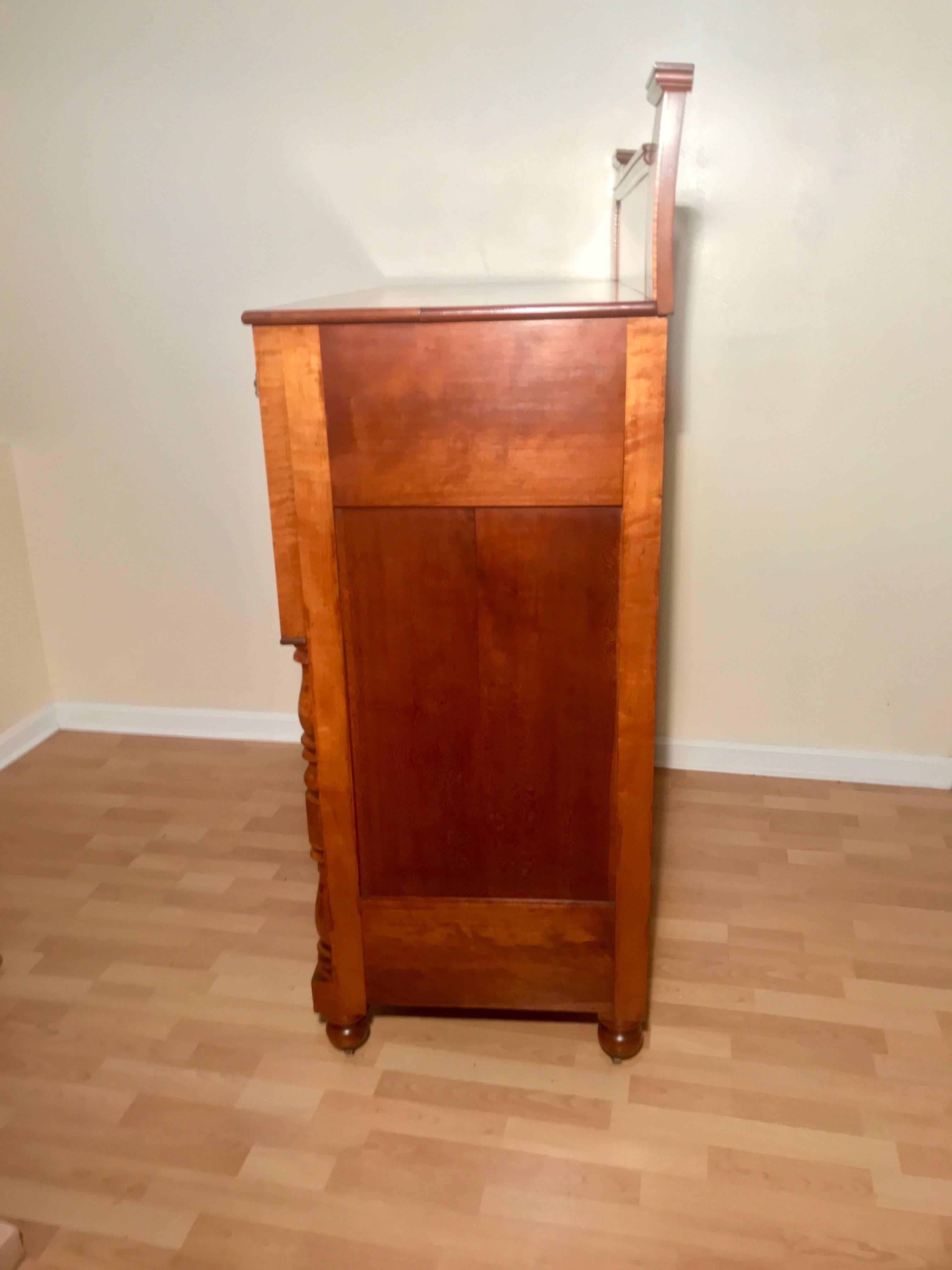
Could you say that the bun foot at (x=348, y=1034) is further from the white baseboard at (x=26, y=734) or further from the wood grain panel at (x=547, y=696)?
the white baseboard at (x=26, y=734)

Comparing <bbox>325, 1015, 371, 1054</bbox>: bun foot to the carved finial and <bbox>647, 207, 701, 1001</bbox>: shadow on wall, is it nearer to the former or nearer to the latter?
<bbox>647, 207, 701, 1001</bbox>: shadow on wall

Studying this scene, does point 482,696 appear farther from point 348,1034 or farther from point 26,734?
point 26,734

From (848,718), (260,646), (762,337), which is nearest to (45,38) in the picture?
(260,646)

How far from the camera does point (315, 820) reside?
155cm

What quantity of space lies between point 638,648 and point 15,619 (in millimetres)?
2026

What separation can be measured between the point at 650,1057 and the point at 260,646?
154 centimetres

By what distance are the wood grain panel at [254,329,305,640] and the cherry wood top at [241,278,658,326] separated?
0.14 feet

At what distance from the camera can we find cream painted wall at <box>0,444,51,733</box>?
2.68 metres

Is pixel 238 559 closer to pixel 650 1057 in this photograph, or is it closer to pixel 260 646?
pixel 260 646

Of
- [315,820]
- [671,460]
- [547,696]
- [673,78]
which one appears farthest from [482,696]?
[671,460]

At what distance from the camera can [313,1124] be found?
60.2 inches

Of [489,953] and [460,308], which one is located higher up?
[460,308]

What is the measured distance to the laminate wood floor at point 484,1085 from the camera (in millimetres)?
1353

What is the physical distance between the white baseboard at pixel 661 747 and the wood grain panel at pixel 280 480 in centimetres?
117
